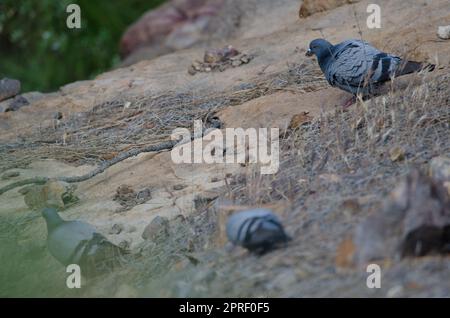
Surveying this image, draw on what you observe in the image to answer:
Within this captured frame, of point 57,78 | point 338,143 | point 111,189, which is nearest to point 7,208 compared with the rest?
point 111,189

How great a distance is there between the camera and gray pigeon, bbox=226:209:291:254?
12.6 feet

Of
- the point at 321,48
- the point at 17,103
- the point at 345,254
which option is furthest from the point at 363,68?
the point at 17,103

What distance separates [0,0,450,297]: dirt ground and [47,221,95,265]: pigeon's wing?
13 centimetres

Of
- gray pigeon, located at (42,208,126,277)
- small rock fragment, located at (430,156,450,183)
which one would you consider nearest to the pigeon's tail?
small rock fragment, located at (430,156,450,183)

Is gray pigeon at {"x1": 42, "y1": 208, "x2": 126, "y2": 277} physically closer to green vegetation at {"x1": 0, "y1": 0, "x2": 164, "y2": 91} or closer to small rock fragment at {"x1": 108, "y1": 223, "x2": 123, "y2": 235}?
small rock fragment at {"x1": 108, "y1": 223, "x2": 123, "y2": 235}

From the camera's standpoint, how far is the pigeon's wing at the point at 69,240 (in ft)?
14.0

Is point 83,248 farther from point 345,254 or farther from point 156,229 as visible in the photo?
point 345,254

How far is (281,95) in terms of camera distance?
6.03m

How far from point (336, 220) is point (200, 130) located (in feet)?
6.52

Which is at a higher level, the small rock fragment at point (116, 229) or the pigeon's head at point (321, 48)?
the pigeon's head at point (321, 48)

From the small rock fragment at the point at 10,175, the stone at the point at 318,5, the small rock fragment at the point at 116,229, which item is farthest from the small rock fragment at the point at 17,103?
the small rock fragment at the point at 116,229

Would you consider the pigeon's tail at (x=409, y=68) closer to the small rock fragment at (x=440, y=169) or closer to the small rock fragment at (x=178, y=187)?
the small rock fragment at (x=440, y=169)

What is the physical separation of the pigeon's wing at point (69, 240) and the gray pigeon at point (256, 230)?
2.64 ft
